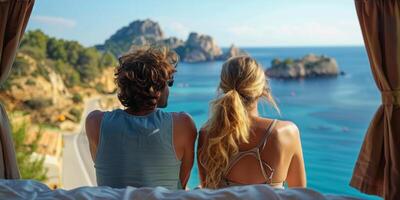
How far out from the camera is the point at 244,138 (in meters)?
1.64

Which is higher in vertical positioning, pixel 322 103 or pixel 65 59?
pixel 65 59

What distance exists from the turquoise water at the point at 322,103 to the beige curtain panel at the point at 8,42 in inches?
200

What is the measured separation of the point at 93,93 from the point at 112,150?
8233mm

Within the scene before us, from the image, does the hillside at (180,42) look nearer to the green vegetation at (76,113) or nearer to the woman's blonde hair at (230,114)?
the green vegetation at (76,113)

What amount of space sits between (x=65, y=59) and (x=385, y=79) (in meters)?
9.18

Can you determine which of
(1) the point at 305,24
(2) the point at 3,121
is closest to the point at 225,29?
(1) the point at 305,24

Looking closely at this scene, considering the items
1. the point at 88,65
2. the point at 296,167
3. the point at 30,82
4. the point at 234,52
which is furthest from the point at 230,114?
the point at 30,82

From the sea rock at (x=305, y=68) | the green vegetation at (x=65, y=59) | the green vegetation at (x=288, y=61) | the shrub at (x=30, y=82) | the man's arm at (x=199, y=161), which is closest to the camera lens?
the man's arm at (x=199, y=161)

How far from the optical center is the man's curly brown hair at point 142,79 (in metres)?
1.64

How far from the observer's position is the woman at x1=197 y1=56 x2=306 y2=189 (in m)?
1.65

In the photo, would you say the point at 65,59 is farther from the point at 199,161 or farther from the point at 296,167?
the point at 296,167

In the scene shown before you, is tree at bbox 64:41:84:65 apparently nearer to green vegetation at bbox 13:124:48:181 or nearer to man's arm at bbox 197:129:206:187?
green vegetation at bbox 13:124:48:181

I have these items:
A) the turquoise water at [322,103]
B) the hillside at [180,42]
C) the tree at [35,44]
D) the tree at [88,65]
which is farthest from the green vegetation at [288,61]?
the tree at [35,44]

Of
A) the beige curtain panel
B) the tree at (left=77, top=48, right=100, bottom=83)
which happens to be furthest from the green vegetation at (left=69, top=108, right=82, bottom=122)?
the beige curtain panel
